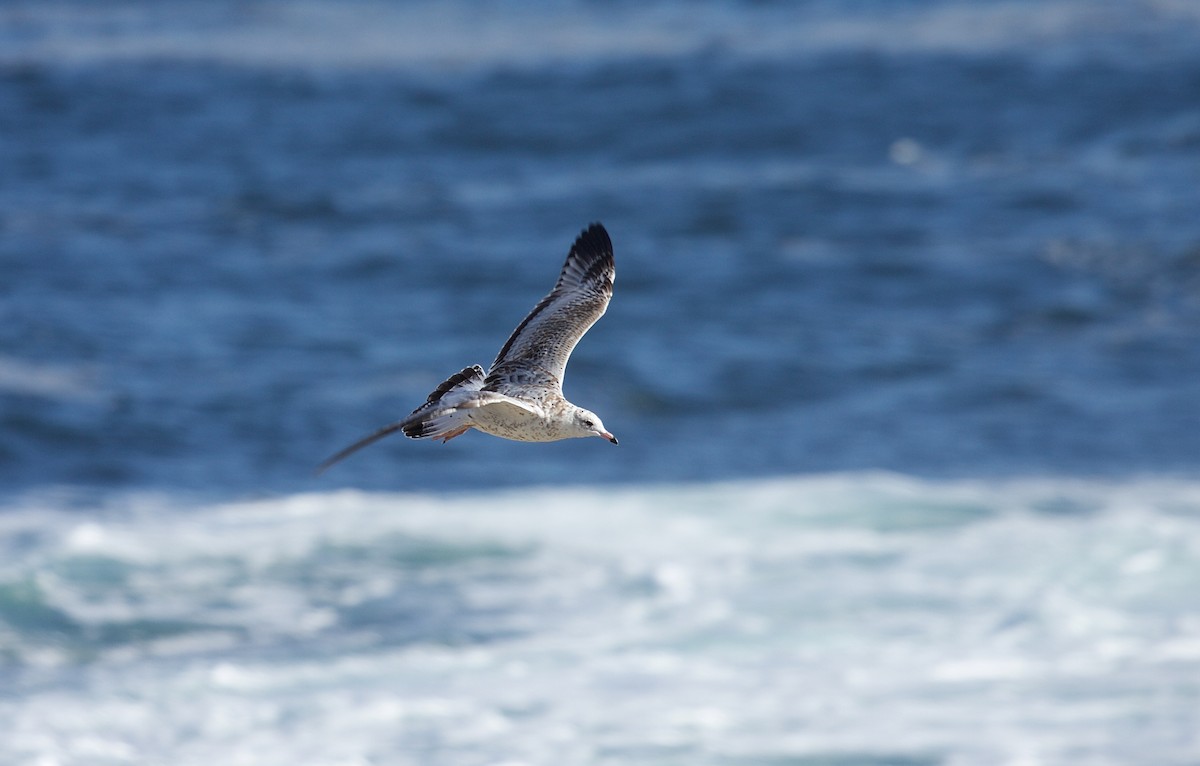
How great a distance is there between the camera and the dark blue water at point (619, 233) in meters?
17.1

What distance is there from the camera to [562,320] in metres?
7.17

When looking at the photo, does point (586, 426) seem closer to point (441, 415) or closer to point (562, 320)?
point (441, 415)

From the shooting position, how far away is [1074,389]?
59.2 ft

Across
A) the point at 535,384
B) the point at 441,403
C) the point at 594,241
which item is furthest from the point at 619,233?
the point at 441,403

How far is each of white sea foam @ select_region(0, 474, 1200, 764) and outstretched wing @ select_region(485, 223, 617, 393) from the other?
15.6ft

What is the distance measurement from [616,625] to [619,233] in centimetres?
968

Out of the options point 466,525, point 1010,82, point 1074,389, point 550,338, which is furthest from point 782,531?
point 1010,82

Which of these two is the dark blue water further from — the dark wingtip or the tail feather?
the tail feather

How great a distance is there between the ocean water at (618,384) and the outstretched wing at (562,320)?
4.75m

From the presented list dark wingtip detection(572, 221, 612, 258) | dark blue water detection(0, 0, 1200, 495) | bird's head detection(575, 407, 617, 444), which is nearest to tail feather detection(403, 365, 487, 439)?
bird's head detection(575, 407, 617, 444)

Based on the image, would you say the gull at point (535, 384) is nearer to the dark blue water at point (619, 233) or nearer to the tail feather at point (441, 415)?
the tail feather at point (441, 415)

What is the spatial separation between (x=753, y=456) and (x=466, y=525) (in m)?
3.29

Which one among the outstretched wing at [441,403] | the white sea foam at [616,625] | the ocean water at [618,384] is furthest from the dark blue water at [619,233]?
the outstretched wing at [441,403]

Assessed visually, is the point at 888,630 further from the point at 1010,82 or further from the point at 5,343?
the point at 1010,82
